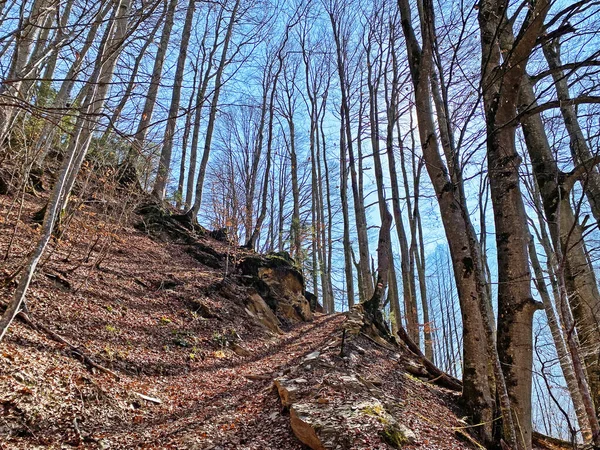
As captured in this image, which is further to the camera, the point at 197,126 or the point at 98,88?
the point at 197,126

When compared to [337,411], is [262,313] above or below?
above

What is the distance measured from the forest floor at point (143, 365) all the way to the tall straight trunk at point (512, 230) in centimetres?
84

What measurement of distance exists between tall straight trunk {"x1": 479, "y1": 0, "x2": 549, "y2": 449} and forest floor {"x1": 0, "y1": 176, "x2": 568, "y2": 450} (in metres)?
0.84

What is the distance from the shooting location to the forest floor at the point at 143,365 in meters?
2.85

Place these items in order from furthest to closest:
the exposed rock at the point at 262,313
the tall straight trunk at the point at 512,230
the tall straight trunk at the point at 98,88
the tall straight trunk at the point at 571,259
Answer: the exposed rock at the point at 262,313
the tall straight trunk at the point at 571,259
the tall straight trunk at the point at 512,230
the tall straight trunk at the point at 98,88

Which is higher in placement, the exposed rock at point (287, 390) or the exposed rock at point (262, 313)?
the exposed rock at point (262, 313)

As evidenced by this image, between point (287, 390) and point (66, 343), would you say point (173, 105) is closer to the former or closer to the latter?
point (66, 343)

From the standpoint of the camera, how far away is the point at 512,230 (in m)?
2.81

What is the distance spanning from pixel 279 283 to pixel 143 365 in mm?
5597

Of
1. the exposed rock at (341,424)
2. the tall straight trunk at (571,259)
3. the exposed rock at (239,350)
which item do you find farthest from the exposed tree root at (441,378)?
the exposed rock at (239,350)

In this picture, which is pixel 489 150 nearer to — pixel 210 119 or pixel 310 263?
pixel 210 119

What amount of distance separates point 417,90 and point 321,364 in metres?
3.57

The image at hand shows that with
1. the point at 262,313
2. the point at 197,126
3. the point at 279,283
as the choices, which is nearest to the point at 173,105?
the point at 197,126

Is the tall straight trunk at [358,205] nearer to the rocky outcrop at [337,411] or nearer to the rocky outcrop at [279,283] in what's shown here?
the rocky outcrop at [279,283]
